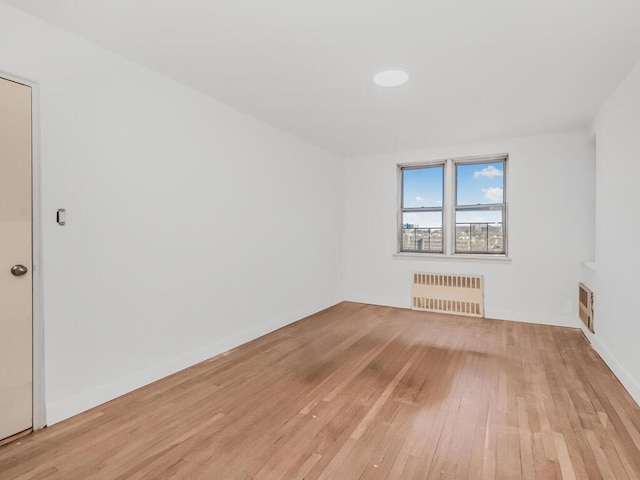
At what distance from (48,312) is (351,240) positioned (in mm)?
4357

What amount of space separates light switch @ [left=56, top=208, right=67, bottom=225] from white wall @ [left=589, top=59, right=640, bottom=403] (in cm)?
395

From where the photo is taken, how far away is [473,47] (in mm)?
2350

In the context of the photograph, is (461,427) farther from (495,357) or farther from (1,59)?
(1,59)

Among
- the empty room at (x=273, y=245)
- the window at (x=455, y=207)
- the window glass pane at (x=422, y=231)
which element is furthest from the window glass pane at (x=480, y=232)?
the empty room at (x=273, y=245)

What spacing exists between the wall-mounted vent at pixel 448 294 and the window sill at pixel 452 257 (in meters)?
0.25

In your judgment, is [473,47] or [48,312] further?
[473,47]

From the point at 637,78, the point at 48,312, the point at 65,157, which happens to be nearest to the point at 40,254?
the point at 48,312

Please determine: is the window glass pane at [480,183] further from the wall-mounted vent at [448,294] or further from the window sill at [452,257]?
the wall-mounted vent at [448,294]

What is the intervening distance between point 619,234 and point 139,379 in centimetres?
405

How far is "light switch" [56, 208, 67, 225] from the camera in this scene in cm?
220

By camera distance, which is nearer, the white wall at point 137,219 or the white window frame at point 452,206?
the white wall at point 137,219

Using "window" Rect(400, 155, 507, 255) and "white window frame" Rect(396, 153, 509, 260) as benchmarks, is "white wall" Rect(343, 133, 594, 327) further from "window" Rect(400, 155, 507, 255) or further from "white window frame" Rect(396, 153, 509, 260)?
"window" Rect(400, 155, 507, 255)

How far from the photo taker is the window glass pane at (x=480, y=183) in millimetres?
4891

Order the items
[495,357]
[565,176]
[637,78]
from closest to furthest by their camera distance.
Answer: [637,78] < [495,357] < [565,176]
